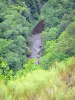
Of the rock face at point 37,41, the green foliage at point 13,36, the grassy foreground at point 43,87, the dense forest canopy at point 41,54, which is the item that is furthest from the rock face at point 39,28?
the grassy foreground at point 43,87

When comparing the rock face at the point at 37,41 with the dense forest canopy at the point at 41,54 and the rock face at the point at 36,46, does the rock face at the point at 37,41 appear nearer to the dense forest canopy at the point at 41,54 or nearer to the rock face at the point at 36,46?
the rock face at the point at 36,46

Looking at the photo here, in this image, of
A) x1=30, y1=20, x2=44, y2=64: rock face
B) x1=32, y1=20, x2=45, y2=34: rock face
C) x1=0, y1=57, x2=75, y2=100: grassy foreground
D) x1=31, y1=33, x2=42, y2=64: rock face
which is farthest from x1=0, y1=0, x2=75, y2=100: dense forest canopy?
x1=31, y1=33, x2=42, y2=64: rock face

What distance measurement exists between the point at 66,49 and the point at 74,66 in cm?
911

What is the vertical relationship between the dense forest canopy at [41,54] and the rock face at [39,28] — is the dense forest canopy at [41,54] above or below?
above

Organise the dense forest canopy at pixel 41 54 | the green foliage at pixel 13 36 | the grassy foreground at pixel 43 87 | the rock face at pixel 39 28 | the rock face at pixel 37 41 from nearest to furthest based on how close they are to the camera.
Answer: the grassy foreground at pixel 43 87 < the dense forest canopy at pixel 41 54 < the green foliage at pixel 13 36 < the rock face at pixel 37 41 < the rock face at pixel 39 28

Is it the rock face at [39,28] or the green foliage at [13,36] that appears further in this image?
the rock face at [39,28]

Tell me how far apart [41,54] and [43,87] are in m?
24.5

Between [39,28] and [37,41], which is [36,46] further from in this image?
[39,28]

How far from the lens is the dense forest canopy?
8.89 m

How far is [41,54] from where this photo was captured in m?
33.6

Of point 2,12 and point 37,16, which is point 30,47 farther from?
point 37,16

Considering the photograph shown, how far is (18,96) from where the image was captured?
344 inches

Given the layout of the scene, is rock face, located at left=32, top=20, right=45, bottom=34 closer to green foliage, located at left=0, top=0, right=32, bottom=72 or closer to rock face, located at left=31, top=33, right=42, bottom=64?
rock face, located at left=31, top=33, right=42, bottom=64

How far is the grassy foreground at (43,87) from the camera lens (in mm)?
8447
